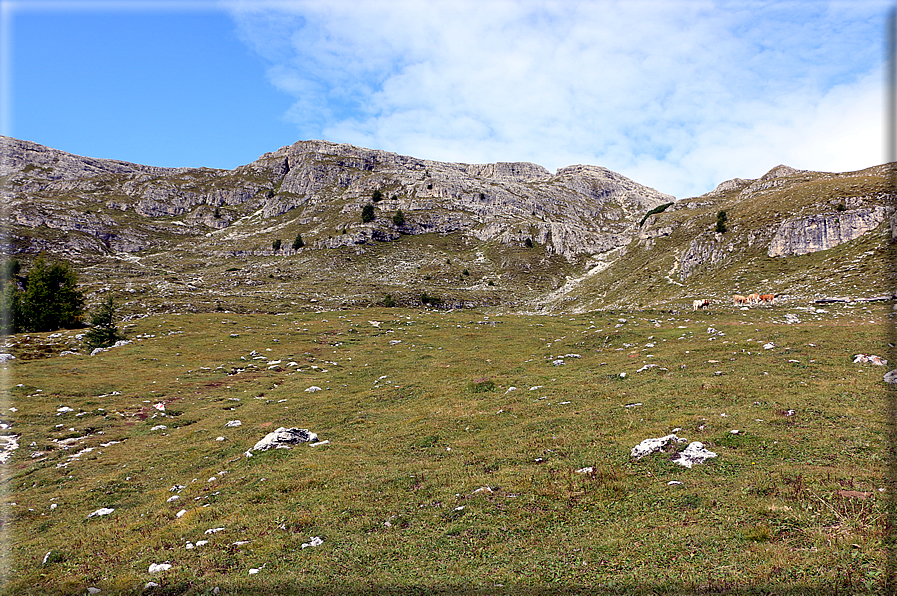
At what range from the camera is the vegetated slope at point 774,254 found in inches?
2047

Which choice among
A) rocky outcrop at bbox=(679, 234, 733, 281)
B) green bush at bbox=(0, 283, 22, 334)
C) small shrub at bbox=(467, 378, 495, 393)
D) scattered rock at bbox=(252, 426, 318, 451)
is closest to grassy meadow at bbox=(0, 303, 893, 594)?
small shrub at bbox=(467, 378, 495, 393)

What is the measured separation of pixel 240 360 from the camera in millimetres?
47719

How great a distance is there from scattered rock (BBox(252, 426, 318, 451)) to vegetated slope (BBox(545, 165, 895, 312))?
194 feet

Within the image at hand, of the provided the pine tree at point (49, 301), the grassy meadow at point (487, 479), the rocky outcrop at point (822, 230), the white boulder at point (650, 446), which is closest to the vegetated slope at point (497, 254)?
the rocky outcrop at point (822, 230)

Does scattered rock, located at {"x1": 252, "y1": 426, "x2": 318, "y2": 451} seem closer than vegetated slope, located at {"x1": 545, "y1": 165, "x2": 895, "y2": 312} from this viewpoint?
Yes

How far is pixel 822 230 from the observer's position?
63.4 m

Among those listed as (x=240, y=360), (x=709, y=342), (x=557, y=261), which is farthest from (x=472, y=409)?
(x=557, y=261)

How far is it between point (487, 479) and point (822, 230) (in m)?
80.6

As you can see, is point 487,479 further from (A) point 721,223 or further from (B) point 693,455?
(A) point 721,223

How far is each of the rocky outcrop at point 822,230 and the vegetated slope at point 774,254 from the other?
116 millimetres

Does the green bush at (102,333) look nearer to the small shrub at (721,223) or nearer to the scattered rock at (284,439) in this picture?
the scattered rock at (284,439)

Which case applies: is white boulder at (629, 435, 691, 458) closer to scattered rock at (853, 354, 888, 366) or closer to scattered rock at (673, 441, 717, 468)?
scattered rock at (673, 441, 717, 468)

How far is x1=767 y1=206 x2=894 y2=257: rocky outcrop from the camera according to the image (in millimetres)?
59750

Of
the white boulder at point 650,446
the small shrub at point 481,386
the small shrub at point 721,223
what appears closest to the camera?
the white boulder at point 650,446
